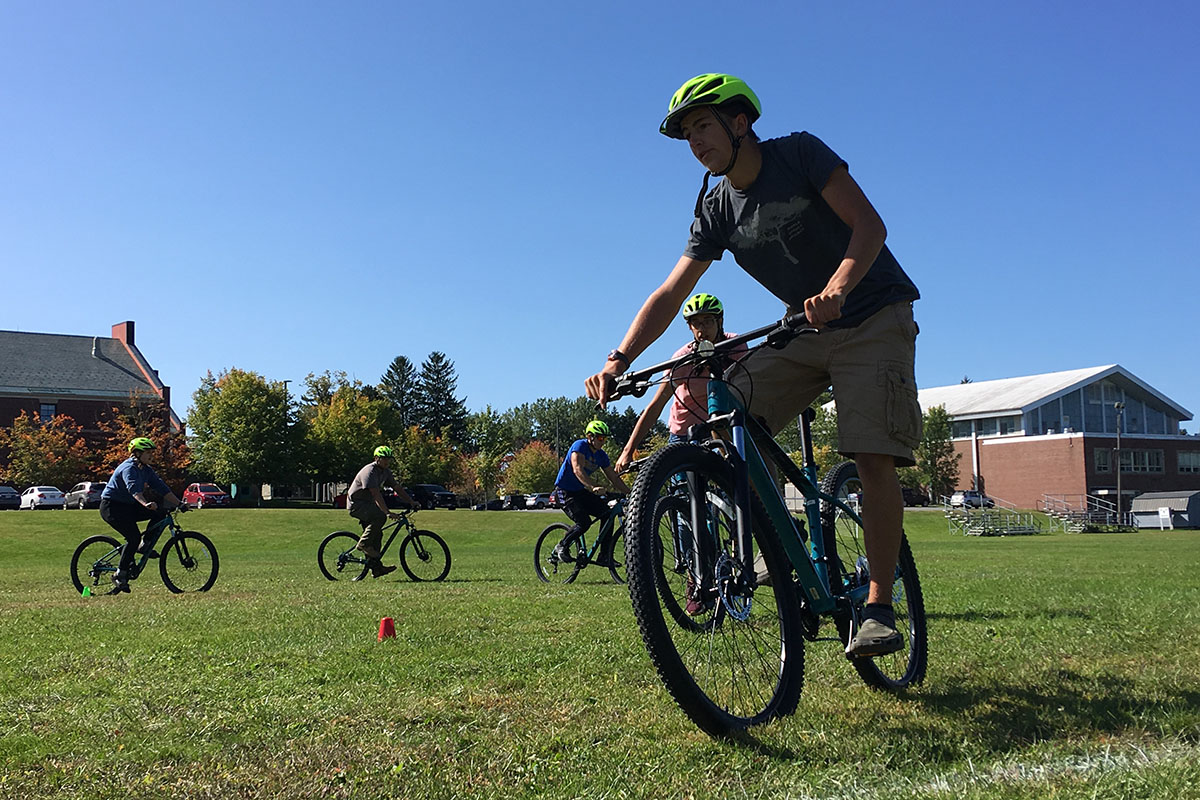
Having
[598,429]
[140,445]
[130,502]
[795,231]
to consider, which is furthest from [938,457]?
[795,231]

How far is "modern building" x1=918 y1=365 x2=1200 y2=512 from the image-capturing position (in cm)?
7131

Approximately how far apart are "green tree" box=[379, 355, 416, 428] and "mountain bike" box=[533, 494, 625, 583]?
111393mm

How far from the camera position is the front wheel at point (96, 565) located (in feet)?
40.3

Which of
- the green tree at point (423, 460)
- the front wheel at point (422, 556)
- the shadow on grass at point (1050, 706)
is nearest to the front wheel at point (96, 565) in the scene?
the front wheel at point (422, 556)

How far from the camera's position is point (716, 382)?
3688 millimetres

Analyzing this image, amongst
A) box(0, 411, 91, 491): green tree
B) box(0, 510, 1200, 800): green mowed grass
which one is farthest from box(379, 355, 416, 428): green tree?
box(0, 510, 1200, 800): green mowed grass

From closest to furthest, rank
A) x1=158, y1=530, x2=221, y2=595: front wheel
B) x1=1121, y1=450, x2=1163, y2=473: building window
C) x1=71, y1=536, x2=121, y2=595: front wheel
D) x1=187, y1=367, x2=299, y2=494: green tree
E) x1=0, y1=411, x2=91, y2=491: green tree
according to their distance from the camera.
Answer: x1=158, y1=530, x2=221, y2=595: front wheel
x1=71, y1=536, x2=121, y2=595: front wheel
x1=0, y1=411, x2=91, y2=491: green tree
x1=187, y1=367, x2=299, y2=494: green tree
x1=1121, y1=450, x2=1163, y2=473: building window

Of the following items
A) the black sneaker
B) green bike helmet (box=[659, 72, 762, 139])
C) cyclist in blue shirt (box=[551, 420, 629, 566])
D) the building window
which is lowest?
the black sneaker

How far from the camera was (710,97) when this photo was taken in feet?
11.9

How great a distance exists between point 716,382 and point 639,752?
138 centimetres

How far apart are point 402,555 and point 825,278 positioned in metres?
11.6

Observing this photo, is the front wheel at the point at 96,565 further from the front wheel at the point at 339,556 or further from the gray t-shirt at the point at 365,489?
the gray t-shirt at the point at 365,489

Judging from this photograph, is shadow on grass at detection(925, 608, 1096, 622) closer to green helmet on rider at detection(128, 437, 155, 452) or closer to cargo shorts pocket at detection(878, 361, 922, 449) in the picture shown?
cargo shorts pocket at detection(878, 361, 922, 449)

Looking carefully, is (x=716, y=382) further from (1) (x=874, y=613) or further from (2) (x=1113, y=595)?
(2) (x=1113, y=595)
